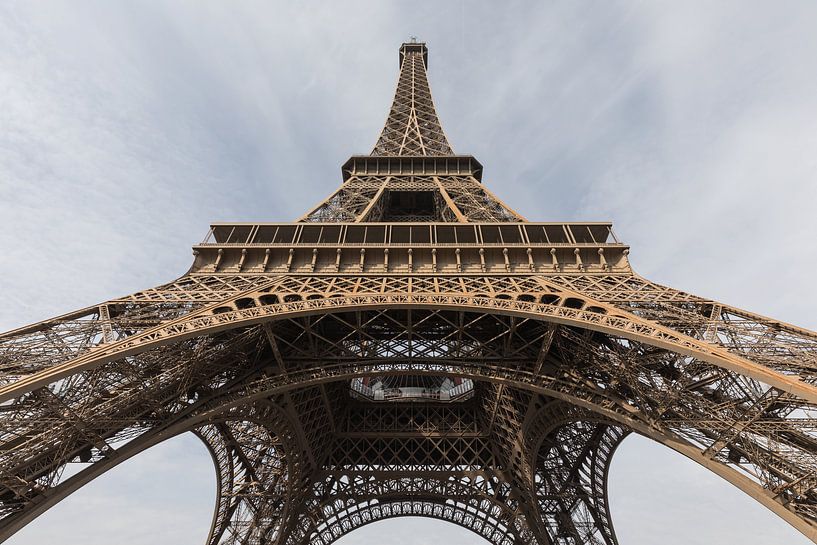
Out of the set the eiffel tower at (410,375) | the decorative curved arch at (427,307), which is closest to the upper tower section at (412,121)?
the eiffel tower at (410,375)

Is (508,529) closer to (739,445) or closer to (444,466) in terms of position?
(444,466)

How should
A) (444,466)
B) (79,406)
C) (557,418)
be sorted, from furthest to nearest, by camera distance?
(444,466) → (557,418) → (79,406)

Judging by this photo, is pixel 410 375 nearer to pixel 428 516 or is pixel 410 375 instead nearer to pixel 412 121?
pixel 428 516

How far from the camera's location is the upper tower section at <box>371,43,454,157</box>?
3130cm

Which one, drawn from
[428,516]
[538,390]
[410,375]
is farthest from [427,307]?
[428,516]

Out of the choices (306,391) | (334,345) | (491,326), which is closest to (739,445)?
(491,326)

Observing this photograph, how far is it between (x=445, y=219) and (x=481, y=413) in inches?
404

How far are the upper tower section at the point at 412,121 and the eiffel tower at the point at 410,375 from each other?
3380mm

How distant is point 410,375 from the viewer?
18.0m

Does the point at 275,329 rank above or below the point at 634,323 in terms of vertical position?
above

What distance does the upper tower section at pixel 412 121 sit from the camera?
103 feet

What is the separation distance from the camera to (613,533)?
2364 cm

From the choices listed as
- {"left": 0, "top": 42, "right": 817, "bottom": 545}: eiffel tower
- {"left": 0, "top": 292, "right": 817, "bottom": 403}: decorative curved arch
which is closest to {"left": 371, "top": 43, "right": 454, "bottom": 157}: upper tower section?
{"left": 0, "top": 42, "right": 817, "bottom": 545}: eiffel tower

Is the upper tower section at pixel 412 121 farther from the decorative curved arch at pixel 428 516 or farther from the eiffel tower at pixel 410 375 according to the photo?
the decorative curved arch at pixel 428 516
